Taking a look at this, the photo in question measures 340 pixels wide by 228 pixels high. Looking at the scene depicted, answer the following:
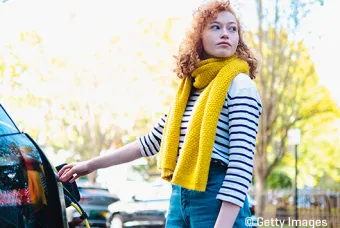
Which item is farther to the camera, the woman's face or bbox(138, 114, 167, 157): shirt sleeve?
bbox(138, 114, 167, 157): shirt sleeve

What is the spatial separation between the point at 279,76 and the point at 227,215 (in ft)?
56.6

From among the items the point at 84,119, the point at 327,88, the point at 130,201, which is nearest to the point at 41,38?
the point at 130,201

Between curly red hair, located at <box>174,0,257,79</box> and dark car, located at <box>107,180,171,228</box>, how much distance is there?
1196 cm

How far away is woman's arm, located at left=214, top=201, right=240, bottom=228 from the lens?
2.30 m

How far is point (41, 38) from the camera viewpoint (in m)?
18.7

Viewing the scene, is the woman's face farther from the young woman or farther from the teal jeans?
the teal jeans

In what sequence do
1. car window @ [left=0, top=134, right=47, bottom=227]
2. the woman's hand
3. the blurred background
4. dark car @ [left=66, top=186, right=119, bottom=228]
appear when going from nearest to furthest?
car window @ [left=0, top=134, right=47, bottom=227] → the woman's hand → dark car @ [left=66, top=186, right=119, bottom=228] → the blurred background

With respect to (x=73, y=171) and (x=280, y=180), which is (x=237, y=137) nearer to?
(x=73, y=171)

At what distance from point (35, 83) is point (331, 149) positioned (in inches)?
886

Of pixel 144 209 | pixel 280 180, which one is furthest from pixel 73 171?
pixel 280 180

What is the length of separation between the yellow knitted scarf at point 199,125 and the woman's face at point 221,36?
4 centimetres

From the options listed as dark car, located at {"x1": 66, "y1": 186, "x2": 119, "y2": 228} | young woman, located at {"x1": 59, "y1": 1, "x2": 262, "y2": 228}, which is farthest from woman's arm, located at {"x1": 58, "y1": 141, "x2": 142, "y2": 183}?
dark car, located at {"x1": 66, "y1": 186, "x2": 119, "y2": 228}

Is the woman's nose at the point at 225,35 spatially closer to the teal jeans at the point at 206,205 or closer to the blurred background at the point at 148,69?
the teal jeans at the point at 206,205

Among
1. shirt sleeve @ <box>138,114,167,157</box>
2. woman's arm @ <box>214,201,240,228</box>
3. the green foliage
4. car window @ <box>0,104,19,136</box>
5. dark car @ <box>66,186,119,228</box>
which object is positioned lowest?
the green foliage
